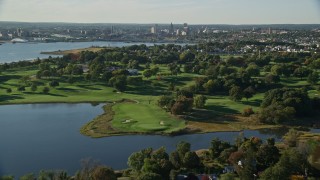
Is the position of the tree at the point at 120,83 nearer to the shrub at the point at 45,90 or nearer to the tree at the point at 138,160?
the shrub at the point at 45,90

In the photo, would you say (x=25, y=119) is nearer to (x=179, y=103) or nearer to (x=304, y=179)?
(x=179, y=103)

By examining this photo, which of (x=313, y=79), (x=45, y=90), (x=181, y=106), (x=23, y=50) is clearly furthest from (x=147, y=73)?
(x=23, y=50)

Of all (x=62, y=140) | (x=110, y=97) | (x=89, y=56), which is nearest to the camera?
(x=62, y=140)

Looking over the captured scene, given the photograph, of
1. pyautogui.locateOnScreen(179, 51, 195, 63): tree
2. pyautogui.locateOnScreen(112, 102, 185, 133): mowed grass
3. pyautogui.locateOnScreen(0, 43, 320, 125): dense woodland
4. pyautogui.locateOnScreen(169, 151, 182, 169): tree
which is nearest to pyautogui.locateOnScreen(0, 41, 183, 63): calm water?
pyautogui.locateOnScreen(0, 43, 320, 125): dense woodland

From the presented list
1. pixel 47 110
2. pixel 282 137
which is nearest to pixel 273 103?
pixel 282 137

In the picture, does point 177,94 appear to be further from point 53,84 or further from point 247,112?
point 53,84

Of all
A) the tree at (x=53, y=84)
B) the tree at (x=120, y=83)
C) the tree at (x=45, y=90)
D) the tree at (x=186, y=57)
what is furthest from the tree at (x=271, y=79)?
the tree at (x=45, y=90)
